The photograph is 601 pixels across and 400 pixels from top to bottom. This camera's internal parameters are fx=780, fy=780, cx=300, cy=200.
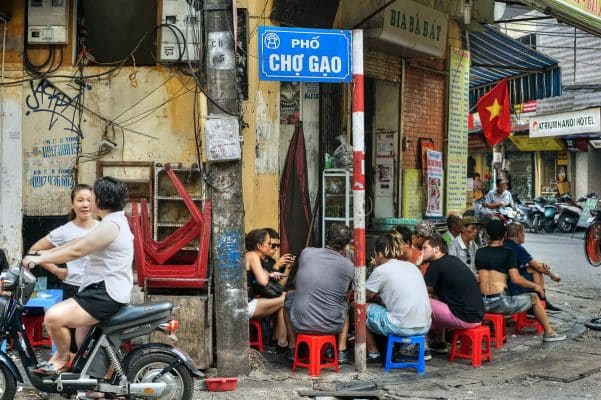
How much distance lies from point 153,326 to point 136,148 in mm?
2937

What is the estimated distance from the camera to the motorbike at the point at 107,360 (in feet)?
17.8

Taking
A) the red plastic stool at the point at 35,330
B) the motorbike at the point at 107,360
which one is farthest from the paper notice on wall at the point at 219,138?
the red plastic stool at the point at 35,330

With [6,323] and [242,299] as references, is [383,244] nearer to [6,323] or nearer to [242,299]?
[242,299]

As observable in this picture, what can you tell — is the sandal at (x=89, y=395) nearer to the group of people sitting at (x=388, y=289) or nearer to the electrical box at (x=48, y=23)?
the group of people sitting at (x=388, y=289)

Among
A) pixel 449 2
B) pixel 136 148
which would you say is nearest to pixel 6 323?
pixel 136 148

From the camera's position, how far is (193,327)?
698 cm

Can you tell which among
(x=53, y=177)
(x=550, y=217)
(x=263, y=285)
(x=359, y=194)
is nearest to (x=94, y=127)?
(x=53, y=177)

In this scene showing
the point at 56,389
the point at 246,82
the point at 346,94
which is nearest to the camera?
the point at 56,389

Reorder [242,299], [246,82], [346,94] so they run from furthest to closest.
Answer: [346,94]
[246,82]
[242,299]

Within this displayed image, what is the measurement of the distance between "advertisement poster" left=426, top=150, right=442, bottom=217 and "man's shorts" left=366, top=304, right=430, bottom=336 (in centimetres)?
471

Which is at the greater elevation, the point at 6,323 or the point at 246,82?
the point at 246,82

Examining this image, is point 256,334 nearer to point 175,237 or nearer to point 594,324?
point 175,237

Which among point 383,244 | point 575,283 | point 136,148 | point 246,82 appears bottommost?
point 575,283

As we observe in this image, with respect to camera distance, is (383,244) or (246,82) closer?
(383,244)
